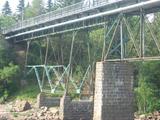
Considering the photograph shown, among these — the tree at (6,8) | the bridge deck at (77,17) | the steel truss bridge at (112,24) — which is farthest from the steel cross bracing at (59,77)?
the tree at (6,8)

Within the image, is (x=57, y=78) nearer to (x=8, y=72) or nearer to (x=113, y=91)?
(x=8, y=72)

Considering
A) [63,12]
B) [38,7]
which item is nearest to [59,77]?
[63,12]

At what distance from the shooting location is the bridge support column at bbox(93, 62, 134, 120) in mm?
37281

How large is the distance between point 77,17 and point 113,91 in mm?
12737

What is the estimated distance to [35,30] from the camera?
193ft

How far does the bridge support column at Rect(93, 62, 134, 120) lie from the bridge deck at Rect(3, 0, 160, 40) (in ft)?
14.2

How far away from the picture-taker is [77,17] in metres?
48.0

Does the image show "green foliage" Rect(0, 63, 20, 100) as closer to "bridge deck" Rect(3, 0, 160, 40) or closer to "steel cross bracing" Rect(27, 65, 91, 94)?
"steel cross bracing" Rect(27, 65, 91, 94)

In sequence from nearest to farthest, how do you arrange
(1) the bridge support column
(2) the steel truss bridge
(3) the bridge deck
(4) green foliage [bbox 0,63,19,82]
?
(2) the steel truss bridge
(3) the bridge deck
(1) the bridge support column
(4) green foliage [bbox 0,63,19,82]

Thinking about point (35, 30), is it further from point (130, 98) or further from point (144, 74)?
point (130, 98)

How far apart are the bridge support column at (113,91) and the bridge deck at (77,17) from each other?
14.2ft

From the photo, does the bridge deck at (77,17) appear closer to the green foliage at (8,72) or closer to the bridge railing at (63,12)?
the bridge railing at (63,12)

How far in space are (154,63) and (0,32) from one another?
88.9 feet

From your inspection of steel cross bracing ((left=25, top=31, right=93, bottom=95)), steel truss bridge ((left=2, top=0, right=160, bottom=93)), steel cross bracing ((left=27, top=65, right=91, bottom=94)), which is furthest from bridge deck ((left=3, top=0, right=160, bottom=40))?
steel cross bracing ((left=27, top=65, right=91, bottom=94))
